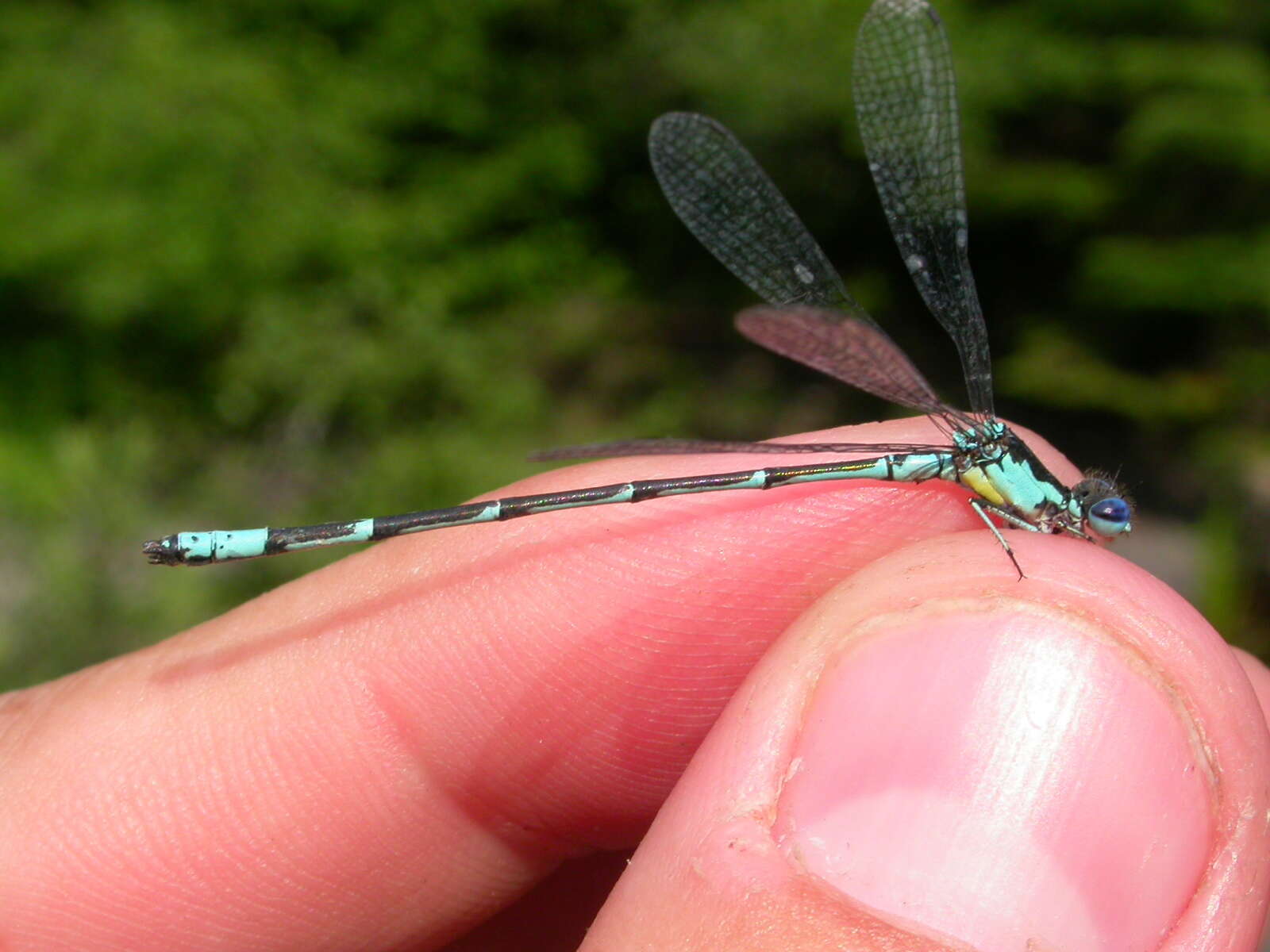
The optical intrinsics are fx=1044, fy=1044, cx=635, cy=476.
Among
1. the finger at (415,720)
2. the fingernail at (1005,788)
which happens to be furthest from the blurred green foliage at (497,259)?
the fingernail at (1005,788)

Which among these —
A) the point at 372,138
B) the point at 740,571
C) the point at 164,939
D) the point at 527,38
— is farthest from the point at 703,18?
the point at 164,939

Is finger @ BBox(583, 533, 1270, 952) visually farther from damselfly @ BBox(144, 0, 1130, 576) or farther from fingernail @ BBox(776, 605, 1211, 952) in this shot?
damselfly @ BBox(144, 0, 1130, 576)

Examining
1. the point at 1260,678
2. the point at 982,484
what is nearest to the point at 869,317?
the point at 982,484

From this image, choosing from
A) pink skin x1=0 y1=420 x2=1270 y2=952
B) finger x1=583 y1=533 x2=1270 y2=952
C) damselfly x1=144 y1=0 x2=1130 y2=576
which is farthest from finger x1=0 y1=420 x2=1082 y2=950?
finger x1=583 y1=533 x2=1270 y2=952

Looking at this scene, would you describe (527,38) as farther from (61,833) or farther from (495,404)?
(61,833)

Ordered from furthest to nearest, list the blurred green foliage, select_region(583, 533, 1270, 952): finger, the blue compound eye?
the blurred green foliage, the blue compound eye, select_region(583, 533, 1270, 952): finger

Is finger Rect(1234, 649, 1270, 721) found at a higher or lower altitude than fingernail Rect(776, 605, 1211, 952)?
lower

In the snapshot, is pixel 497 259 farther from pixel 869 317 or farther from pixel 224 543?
pixel 224 543

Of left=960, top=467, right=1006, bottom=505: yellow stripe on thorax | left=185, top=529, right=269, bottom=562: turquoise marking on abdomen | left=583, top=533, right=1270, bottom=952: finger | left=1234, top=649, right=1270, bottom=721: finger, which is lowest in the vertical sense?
left=1234, top=649, right=1270, bottom=721: finger
